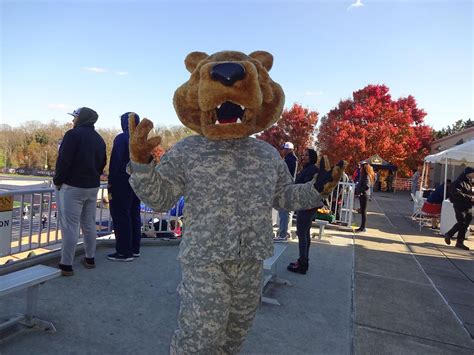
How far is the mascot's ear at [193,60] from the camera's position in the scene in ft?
7.51

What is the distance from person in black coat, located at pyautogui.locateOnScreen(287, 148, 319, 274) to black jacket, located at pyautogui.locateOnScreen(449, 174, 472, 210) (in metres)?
5.05

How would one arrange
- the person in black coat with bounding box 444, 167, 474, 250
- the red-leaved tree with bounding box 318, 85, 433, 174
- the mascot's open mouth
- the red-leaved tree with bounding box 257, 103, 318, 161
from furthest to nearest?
the red-leaved tree with bounding box 257, 103, 318, 161, the red-leaved tree with bounding box 318, 85, 433, 174, the person in black coat with bounding box 444, 167, 474, 250, the mascot's open mouth

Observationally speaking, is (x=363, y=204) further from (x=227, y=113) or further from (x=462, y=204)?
(x=227, y=113)

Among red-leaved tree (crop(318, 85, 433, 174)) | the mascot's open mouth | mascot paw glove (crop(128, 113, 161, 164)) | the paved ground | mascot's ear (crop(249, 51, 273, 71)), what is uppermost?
red-leaved tree (crop(318, 85, 433, 174))

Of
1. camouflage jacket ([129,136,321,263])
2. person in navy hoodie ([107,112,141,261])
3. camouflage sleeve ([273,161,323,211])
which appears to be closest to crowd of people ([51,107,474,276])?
person in navy hoodie ([107,112,141,261])

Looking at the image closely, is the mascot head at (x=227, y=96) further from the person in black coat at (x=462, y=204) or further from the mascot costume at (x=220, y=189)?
the person in black coat at (x=462, y=204)

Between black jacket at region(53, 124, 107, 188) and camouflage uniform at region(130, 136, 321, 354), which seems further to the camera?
black jacket at region(53, 124, 107, 188)

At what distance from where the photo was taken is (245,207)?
2.12m

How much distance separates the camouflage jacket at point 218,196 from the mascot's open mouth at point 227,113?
12 cm

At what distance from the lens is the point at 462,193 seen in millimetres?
8328

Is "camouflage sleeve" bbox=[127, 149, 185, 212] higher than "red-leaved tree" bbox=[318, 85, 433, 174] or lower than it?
lower

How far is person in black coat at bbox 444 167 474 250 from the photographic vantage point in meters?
8.28

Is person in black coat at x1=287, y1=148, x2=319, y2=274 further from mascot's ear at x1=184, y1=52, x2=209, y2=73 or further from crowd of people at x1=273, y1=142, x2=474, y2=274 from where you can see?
mascot's ear at x1=184, y1=52, x2=209, y2=73

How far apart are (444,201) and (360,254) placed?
434 cm
